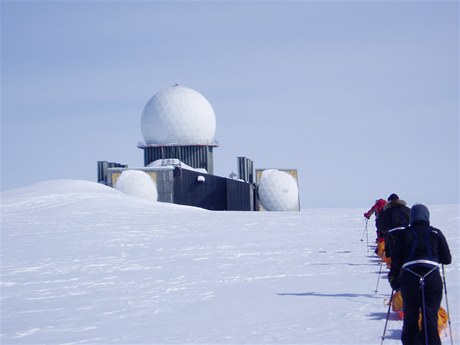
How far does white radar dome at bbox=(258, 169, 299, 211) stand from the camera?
54.8 meters

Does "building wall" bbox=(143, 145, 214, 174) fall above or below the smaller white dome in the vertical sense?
above

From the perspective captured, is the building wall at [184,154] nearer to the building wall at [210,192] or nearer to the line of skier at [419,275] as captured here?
the building wall at [210,192]

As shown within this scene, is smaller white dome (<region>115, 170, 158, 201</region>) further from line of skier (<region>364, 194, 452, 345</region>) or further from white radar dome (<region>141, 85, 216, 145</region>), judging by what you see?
line of skier (<region>364, 194, 452, 345</region>)

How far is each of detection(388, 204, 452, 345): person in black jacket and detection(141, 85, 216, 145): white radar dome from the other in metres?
49.6

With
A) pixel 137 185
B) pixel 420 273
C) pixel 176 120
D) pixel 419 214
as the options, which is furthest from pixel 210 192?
pixel 420 273

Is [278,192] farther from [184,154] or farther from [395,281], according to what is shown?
[395,281]

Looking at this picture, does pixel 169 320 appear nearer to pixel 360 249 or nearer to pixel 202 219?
pixel 360 249

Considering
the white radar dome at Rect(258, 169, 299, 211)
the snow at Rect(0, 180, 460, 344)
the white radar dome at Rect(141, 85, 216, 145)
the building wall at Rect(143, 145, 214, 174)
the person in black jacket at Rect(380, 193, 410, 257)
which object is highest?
the white radar dome at Rect(141, 85, 216, 145)

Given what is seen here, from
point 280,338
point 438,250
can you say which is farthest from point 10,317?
point 438,250

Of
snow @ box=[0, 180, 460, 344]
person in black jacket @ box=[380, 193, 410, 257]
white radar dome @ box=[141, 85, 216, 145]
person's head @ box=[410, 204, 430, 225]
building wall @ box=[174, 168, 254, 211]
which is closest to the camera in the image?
person's head @ box=[410, 204, 430, 225]

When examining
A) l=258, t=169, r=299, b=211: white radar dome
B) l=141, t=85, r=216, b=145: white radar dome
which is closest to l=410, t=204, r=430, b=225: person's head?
l=258, t=169, r=299, b=211: white radar dome

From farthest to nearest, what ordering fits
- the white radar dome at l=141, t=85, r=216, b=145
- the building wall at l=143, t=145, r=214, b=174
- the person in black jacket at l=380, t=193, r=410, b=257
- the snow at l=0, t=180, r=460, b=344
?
the building wall at l=143, t=145, r=214, b=174, the white radar dome at l=141, t=85, r=216, b=145, the person in black jacket at l=380, t=193, r=410, b=257, the snow at l=0, t=180, r=460, b=344

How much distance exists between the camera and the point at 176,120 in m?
56.9

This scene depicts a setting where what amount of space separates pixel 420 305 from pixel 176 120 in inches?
1964
